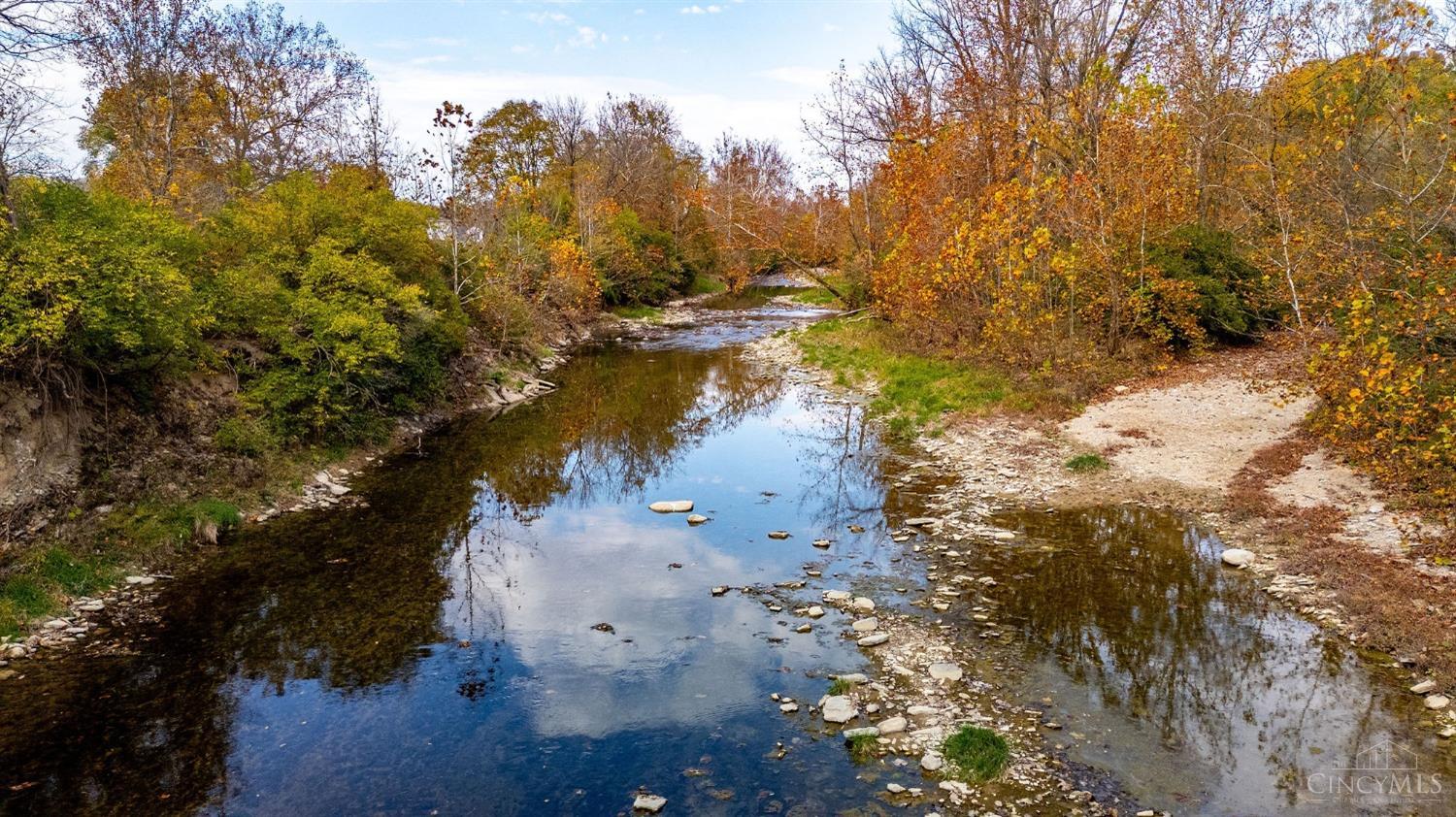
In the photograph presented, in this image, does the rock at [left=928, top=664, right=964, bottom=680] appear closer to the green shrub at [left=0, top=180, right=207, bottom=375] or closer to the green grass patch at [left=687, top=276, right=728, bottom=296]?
the green shrub at [left=0, top=180, right=207, bottom=375]

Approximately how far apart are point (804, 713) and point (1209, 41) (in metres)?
23.1

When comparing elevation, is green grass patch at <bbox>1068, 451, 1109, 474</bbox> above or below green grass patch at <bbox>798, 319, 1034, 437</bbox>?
below

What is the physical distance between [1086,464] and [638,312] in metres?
32.3

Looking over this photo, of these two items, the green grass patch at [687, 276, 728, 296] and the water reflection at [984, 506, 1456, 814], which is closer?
the water reflection at [984, 506, 1456, 814]

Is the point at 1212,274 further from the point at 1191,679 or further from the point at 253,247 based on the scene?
the point at 253,247

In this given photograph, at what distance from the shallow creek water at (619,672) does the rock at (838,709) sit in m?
0.22

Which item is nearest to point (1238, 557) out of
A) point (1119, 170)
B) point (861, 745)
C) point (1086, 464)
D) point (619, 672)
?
point (1086, 464)

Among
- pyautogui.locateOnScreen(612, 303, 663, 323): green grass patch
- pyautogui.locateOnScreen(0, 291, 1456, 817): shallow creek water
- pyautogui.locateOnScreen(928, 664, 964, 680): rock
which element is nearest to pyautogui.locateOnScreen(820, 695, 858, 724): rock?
pyautogui.locateOnScreen(0, 291, 1456, 817): shallow creek water

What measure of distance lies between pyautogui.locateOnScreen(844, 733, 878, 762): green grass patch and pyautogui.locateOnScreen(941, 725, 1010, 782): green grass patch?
611 mm

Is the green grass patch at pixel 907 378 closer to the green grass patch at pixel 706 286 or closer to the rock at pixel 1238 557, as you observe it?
the rock at pixel 1238 557

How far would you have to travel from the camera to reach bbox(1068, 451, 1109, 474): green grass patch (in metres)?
14.3

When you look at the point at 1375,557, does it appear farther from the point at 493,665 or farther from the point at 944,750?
the point at 493,665

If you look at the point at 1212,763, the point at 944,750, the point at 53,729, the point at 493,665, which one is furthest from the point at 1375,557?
the point at 53,729

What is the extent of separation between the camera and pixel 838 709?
24.5 ft
